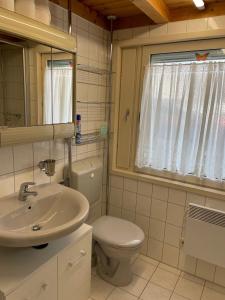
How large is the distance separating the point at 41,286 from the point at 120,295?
86cm

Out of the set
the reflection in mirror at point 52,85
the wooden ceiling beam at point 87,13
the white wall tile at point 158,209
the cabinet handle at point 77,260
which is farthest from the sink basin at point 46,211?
the wooden ceiling beam at point 87,13

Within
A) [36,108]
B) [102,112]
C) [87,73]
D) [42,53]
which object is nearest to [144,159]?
[102,112]

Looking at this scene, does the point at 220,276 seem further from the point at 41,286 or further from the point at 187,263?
the point at 41,286

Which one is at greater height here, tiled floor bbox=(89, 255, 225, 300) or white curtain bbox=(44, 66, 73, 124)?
white curtain bbox=(44, 66, 73, 124)

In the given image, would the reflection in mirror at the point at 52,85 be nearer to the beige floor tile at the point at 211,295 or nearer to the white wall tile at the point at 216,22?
the white wall tile at the point at 216,22

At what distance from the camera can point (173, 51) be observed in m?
1.83

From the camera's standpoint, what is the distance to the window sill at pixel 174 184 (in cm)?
179

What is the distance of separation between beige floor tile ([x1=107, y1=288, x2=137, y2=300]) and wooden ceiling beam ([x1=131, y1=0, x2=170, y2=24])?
207 cm

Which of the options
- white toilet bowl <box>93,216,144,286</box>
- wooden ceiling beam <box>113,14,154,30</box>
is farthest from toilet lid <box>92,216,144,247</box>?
wooden ceiling beam <box>113,14,154,30</box>

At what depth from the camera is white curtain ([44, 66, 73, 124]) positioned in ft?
A: 4.85

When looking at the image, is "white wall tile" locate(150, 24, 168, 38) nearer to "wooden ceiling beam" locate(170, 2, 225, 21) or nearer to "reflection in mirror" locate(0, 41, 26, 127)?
"wooden ceiling beam" locate(170, 2, 225, 21)

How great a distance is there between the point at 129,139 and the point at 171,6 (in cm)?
110

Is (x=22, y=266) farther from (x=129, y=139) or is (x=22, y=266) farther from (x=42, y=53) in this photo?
(x=129, y=139)

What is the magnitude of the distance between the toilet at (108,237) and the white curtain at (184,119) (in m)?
0.50
